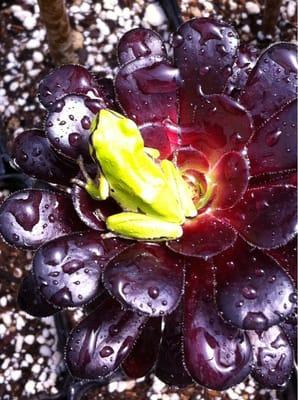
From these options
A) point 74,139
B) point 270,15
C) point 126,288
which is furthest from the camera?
point 270,15

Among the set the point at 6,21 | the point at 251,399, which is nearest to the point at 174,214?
the point at 251,399

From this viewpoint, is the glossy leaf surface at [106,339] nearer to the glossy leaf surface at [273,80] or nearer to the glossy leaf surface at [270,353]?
the glossy leaf surface at [270,353]

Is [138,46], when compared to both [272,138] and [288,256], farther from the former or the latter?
[288,256]

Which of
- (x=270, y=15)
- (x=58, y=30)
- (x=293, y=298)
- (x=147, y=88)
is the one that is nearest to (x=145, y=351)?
(x=293, y=298)

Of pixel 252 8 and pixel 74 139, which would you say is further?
pixel 252 8

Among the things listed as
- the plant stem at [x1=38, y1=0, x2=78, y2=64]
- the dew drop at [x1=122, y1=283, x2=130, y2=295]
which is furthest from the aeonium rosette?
the plant stem at [x1=38, y1=0, x2=78, y2=64]

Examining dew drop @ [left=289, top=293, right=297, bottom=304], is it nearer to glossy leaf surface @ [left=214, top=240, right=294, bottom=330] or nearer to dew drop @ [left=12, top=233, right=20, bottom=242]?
glossy leaf surface @ [left=214, top=240, right=294, bottom=330]

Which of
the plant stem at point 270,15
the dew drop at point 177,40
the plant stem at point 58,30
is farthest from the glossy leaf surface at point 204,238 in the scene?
the plant stem at point 270,15
